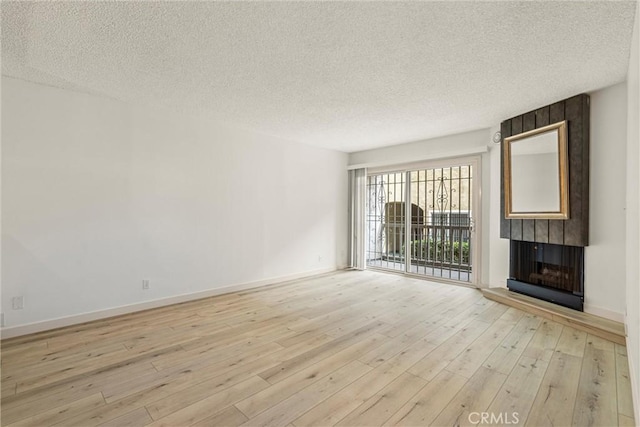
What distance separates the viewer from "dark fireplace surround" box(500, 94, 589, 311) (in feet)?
10.5

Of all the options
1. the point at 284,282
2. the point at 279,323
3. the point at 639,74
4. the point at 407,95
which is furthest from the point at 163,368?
the point at 639,74

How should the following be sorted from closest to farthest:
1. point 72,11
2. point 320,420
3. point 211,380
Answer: point 320,420, point 72,11, point 211,380

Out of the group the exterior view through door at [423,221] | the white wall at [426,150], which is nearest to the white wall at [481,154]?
the white wall at [426,150]

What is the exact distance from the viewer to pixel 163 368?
2.26 m

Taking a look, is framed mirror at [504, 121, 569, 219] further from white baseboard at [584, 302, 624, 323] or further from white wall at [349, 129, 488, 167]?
white baseboard at [584, 302, 624, 323]

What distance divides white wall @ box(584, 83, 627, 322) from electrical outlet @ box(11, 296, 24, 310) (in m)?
5.80

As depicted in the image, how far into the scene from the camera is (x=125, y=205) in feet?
11.3

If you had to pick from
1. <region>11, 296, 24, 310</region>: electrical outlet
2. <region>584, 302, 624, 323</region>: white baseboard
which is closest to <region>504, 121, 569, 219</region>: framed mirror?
<region>584, 302, 624, 323</region>: white baseboard

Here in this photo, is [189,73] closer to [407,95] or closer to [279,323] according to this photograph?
[407,95]

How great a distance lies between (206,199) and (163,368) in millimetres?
2374

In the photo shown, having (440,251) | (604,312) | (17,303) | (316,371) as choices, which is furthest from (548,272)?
(17,303)

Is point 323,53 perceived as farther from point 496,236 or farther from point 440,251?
point 440,251

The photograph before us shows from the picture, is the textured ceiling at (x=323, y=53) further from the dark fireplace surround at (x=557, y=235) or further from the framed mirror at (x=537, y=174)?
the framed mirror at (x=537, y=174)

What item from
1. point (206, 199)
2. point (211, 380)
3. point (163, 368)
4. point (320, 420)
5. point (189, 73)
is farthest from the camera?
point (206, 199)
